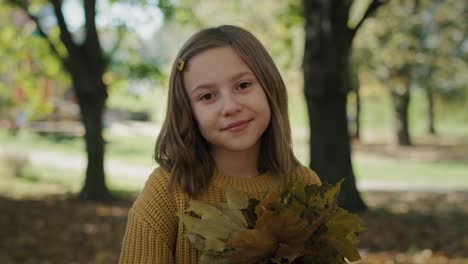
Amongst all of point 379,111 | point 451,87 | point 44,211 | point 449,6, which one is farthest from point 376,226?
point 379,111

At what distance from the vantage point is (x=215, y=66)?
1.94 metres

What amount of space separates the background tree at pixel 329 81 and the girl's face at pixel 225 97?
17.1ft

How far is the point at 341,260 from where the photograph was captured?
1.68 metres

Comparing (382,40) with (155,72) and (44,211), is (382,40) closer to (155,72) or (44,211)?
(155,72)

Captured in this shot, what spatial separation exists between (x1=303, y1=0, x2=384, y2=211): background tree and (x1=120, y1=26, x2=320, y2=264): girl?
5.06 metres

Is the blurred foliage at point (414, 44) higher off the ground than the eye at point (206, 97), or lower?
higher

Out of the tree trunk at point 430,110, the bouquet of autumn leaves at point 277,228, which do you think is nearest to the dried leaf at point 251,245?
the bouquet of autumn leaves at point 277,228

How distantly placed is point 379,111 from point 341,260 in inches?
1591

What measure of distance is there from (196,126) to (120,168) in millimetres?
16833

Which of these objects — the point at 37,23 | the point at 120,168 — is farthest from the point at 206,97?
the point at 120,168

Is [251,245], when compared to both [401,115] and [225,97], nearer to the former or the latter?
[225,97]

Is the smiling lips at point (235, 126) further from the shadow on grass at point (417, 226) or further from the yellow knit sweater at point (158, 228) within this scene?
the shadow on grass at point (417, 226)

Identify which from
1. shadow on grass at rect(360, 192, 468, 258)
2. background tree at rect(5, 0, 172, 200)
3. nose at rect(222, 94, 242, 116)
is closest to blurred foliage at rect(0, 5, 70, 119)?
background tree at rect(5, 0, 172, 200)

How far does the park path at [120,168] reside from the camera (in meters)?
13.8
